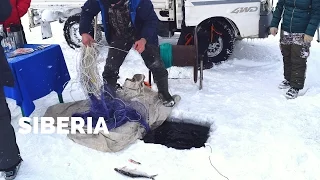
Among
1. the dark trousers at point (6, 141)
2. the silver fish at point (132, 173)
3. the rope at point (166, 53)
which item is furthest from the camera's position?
the rope at point (166, 53)

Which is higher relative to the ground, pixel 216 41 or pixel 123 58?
pixel 123 58

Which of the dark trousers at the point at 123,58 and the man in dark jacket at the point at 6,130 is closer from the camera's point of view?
the man in dark jacket at the point at 6,130

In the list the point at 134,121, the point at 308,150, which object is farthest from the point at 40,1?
the point at 308,150

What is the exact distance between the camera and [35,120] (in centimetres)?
415

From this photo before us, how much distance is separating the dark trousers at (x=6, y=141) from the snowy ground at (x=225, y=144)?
20cm

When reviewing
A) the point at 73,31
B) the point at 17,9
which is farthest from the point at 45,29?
the point at 17,9

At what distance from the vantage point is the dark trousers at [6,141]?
301 centimetres

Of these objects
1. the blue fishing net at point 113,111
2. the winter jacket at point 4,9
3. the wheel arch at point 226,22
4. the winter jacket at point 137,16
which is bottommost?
the blue fishing net at point 113,111

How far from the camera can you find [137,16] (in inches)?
158

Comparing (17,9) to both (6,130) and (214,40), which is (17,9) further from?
(214,40)

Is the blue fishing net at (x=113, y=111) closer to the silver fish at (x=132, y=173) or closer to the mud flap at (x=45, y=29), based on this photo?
the silver fish at (x=132, y=173)

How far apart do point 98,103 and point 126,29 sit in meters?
0.91

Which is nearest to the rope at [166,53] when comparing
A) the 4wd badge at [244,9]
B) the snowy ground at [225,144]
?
the snowy ground at [225,144]

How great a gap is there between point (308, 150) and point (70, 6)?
16.2 ft
